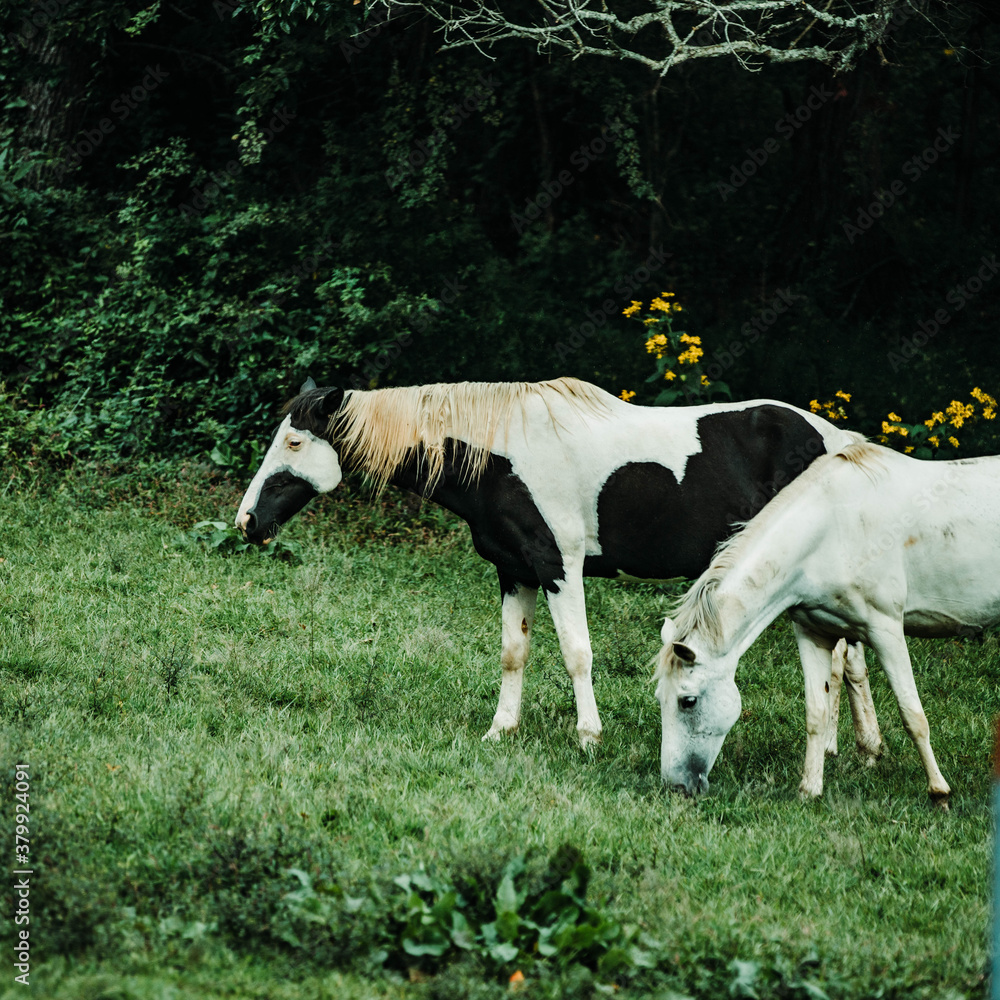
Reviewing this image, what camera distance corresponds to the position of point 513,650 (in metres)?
6.04

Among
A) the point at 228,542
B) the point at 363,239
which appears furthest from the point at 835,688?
the point at 363,239

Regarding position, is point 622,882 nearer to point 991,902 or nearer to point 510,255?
point 991,902

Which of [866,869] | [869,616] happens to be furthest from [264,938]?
[869,616]

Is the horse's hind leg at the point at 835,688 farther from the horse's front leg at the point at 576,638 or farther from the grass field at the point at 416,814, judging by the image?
the horse's front leg at the point at 576,638

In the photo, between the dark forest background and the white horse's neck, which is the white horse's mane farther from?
the dark forest background

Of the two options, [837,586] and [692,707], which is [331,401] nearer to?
[692,707]

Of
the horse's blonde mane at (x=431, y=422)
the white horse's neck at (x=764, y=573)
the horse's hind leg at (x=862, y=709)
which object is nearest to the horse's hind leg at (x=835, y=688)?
the horse's hind leg at (x=862, y=709)

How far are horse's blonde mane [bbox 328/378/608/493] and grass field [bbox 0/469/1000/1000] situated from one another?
4.64 feet

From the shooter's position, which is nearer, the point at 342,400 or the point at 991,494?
the point at 991,494

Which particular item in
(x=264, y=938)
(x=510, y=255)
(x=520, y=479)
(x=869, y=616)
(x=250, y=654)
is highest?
(x=510, y=255)

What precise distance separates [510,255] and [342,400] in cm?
937

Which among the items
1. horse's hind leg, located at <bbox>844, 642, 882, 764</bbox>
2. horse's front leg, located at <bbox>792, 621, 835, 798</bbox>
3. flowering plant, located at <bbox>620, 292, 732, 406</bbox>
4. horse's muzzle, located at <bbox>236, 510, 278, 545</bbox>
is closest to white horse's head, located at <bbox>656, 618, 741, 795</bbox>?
horse's front leg, located at <bbox>792, 621, 835, 798</bbox>

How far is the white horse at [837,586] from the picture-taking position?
15.9 feet

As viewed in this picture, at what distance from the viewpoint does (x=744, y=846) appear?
447cm
